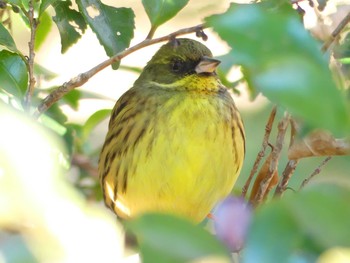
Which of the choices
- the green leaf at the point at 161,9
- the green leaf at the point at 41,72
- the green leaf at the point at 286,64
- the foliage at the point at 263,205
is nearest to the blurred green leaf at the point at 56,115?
the green leaf at the point at 41,72

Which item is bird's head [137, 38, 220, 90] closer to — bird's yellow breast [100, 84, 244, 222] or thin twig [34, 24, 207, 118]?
bird's yellow breast [100, 84, 244, 222]

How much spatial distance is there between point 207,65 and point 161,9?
1.98 feet

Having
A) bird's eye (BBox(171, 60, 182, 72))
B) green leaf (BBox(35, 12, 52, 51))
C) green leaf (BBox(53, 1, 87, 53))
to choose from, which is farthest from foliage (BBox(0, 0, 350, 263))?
bird's eye (BBox(171, 60, 182, 72))

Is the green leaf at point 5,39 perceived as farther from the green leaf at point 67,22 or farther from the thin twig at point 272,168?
the thin twig at point 272,168

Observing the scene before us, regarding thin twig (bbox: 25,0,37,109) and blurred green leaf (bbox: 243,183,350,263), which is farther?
thin twig (bbox: 25,0,37,109)

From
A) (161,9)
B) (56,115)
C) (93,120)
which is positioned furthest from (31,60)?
(93,120)

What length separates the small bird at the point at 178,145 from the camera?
8.64ft

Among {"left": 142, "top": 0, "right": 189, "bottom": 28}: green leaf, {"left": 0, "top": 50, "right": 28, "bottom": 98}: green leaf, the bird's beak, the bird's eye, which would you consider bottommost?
the bird's eye

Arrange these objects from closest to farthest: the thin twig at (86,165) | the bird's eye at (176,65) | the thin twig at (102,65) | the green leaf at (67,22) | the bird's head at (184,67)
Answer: the thin twig at (102,65), the green leaf at (67,22), the bird's head at (184,67), the bird's eye at (176,65), the thin twig at (86,165)

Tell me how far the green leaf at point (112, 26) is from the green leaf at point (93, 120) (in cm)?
69

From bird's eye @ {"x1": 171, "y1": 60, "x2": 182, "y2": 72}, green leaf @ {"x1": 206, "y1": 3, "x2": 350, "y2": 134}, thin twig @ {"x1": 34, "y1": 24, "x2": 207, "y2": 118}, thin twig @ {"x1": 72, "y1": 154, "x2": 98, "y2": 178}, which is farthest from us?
thin twig @ {"x1": 72, "y1": 154, "x2": 98, "y2": 178}

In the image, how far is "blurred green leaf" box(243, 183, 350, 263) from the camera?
0.92 metres

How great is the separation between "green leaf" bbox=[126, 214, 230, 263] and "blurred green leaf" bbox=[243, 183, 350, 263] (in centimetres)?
5

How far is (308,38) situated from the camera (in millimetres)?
984
